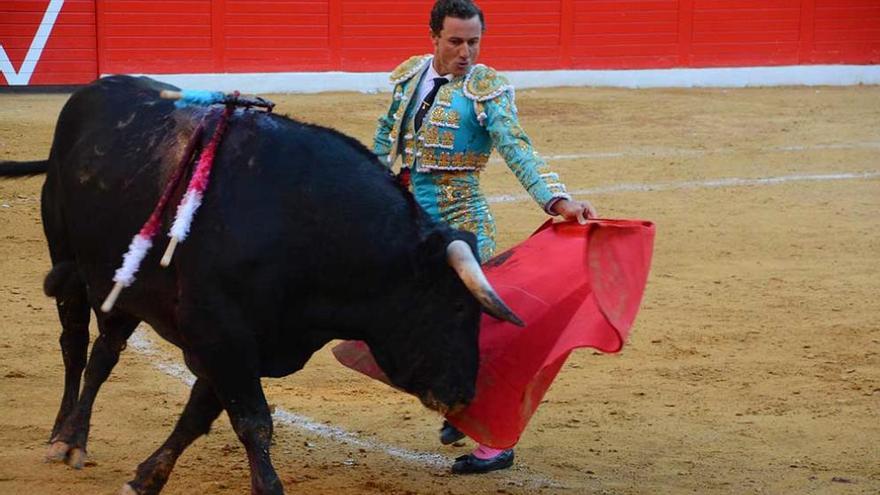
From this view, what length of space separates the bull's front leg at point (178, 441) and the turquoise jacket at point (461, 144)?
2.81 ft

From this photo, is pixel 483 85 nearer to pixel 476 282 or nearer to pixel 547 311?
pixel 547 311

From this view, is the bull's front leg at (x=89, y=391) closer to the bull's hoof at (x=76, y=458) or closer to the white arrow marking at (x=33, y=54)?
the bull's hoof at (x=76, y=458)

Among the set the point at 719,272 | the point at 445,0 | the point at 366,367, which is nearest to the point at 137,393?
the point at 366,367

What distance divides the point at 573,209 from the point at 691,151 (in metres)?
7.35

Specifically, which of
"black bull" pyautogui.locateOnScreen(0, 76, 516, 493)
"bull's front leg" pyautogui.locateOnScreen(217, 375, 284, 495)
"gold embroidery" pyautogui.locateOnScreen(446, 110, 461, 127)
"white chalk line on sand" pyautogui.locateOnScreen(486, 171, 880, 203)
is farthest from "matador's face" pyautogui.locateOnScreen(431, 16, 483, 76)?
"white chalk line on sand" pyautogui.locateOnScreen(486, 171, 880, 203)

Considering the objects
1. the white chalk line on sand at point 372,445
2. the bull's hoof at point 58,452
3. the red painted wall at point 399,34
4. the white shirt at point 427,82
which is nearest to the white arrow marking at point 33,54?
the red painted wall at point 399,34

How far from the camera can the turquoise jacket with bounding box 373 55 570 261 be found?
13.0ft

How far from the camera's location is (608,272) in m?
3.64

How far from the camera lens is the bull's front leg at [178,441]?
3.71 metres

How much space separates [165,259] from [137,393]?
5.07ft

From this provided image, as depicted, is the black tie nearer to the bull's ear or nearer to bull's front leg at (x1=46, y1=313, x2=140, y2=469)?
the bull's ear

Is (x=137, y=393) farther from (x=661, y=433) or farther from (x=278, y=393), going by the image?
(x=661, y=433)

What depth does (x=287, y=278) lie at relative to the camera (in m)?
3.51

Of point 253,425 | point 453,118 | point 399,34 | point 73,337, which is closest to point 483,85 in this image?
point 453,118
